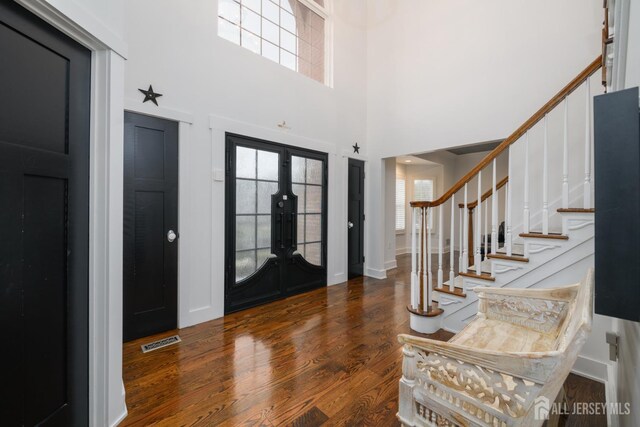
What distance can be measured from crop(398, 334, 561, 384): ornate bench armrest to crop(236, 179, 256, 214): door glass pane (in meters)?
2.49

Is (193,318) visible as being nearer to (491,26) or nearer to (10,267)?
(10,267)

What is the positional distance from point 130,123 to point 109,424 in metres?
2.20

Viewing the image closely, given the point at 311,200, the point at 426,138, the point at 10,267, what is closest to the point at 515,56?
the point at 426,138

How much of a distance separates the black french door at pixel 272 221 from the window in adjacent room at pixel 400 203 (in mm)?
3583

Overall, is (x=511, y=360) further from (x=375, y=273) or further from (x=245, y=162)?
(x=375, y=273)

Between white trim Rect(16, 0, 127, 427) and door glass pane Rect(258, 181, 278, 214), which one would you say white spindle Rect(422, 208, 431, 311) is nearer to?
door glass pane Rect(258, 181, 278, 214)

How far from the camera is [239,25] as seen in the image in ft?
10.5

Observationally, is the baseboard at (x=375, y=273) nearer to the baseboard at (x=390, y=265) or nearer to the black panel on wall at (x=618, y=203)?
the baseboard at (x=390, y=265)

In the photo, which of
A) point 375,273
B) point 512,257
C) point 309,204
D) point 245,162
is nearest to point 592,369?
point 512,257

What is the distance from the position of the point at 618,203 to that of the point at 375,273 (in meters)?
4.00

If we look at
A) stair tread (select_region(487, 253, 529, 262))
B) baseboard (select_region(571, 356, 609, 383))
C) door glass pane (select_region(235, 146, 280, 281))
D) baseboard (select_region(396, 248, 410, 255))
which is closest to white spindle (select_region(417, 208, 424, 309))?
stair tread (select_region(487, 253, 529, 262))

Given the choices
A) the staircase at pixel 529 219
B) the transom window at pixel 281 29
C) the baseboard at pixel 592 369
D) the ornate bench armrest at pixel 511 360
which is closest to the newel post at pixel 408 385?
the ornate bench armrest at pixel 511 360

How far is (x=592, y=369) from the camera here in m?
1.87

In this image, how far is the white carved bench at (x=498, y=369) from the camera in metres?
0.86
